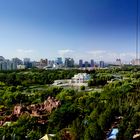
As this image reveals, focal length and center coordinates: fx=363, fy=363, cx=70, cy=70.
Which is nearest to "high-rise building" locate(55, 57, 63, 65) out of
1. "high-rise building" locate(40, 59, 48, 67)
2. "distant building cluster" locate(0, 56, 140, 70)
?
"distant building cluster" locate(0, 56, 140, 70)

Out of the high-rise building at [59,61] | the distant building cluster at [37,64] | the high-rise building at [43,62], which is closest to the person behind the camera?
the distant building cluster at [37,64]

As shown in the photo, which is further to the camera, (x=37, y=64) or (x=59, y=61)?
(x=59, y=61)

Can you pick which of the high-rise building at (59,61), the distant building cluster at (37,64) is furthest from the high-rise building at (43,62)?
the high-rise building at (59,61)

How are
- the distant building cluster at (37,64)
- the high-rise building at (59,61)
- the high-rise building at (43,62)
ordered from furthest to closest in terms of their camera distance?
the high-rise building at (59,61) → the high-rise building at (43,62) → the distant building cluster at (37,64)

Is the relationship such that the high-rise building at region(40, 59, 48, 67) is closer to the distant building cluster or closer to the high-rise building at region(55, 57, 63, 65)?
the distant building cluster

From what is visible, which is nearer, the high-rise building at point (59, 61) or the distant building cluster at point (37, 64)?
the distant building cluster at point (37, 64)

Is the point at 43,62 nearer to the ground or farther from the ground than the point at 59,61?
nearer to the ground

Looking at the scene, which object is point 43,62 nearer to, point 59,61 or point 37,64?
point 37,64

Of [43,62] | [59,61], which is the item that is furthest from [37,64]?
[59,61]

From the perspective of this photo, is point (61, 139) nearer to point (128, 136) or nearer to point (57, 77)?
point (128, 136)

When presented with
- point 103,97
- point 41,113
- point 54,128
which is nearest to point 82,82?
point 103,97

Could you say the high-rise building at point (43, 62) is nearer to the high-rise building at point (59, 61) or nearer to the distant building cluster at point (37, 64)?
the distant building cluster at point (37, 64)
